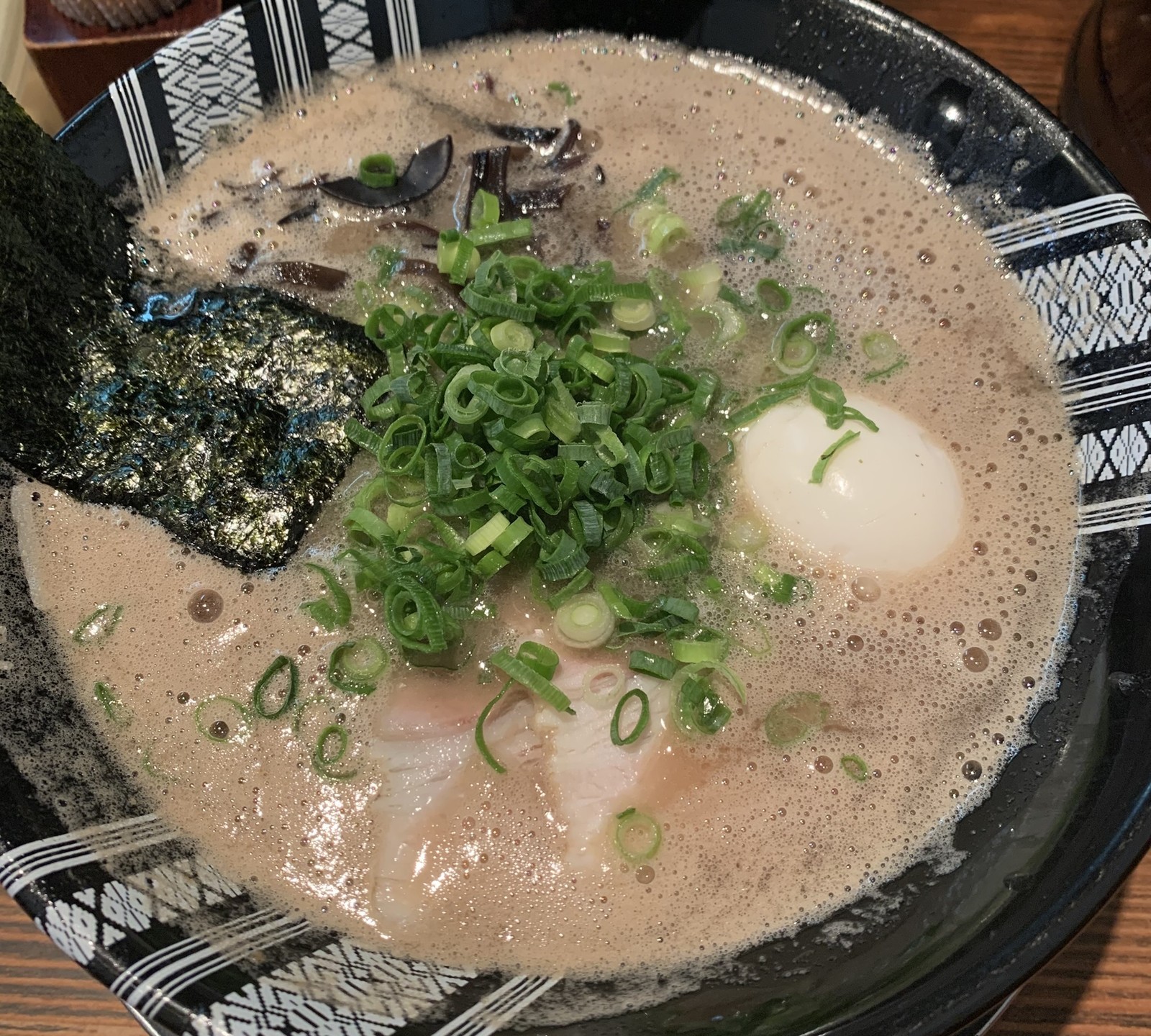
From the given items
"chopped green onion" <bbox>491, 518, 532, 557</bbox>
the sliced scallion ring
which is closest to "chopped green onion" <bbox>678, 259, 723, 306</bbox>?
"chopped green onion" <bbox>491, 518, 532, 557</bbox>

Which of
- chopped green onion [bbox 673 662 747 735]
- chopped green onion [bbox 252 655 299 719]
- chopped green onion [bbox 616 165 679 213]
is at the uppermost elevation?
chopped green onion [bbox 616 165 679 213]

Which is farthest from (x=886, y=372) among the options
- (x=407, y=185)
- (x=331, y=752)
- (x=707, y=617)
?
(x=331, y=752)

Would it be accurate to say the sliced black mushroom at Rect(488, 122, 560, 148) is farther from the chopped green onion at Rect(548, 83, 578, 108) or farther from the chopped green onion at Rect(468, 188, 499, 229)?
the chopped green onion at Rect(468, 188, 499, 229)

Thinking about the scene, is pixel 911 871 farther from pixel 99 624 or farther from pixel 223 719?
pixel 99 624

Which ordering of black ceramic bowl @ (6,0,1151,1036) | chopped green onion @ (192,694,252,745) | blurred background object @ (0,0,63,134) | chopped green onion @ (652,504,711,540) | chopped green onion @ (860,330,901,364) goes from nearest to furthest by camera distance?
black ceramic bowl @ (6,0,1151,1036)
chopped green onion @ (192,694,252,745)
chopped green onion @ (652,504,711,540)
chopped green onion @ (860,330,901,364)
blurred background object @ (0,0,63,134)

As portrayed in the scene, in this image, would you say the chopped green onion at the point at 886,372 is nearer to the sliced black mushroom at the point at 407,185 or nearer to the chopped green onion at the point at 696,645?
the chopped green onion at the point at 696,645

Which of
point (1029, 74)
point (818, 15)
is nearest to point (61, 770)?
point (818, 15)
